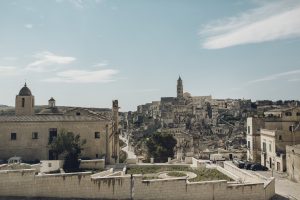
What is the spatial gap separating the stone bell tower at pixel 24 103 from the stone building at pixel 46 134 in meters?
2.32

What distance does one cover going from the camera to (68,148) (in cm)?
3419

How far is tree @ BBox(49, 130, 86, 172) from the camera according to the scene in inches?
1261

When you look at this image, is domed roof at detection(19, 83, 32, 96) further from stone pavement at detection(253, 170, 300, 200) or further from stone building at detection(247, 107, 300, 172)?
stone building at detection(247, 107, 300, 172)

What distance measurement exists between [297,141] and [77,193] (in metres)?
30.8

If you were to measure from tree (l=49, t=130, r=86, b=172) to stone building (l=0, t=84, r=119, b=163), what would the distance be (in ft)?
4.44

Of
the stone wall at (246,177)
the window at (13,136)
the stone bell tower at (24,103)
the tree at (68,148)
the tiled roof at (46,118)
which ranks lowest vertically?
the stone wall at (246,177)

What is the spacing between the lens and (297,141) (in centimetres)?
4325

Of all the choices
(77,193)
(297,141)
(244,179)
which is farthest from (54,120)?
(297,141)

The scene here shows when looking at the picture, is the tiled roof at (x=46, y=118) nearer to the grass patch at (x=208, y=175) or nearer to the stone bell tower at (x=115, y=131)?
the stone bell tower at (x=115, y=131)

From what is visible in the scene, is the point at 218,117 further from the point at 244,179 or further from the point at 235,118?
the point at 244,179

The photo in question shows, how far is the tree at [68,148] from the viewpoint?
32.0m

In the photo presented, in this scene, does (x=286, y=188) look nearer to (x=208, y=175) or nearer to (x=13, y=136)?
(x=208, y=175)

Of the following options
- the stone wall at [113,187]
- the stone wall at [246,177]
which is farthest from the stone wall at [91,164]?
the stone wall at [246,177]

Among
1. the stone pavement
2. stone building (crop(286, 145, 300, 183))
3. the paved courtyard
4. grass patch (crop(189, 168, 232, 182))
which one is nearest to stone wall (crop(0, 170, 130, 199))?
grass patch (crop(189, 168, 232, 182))
